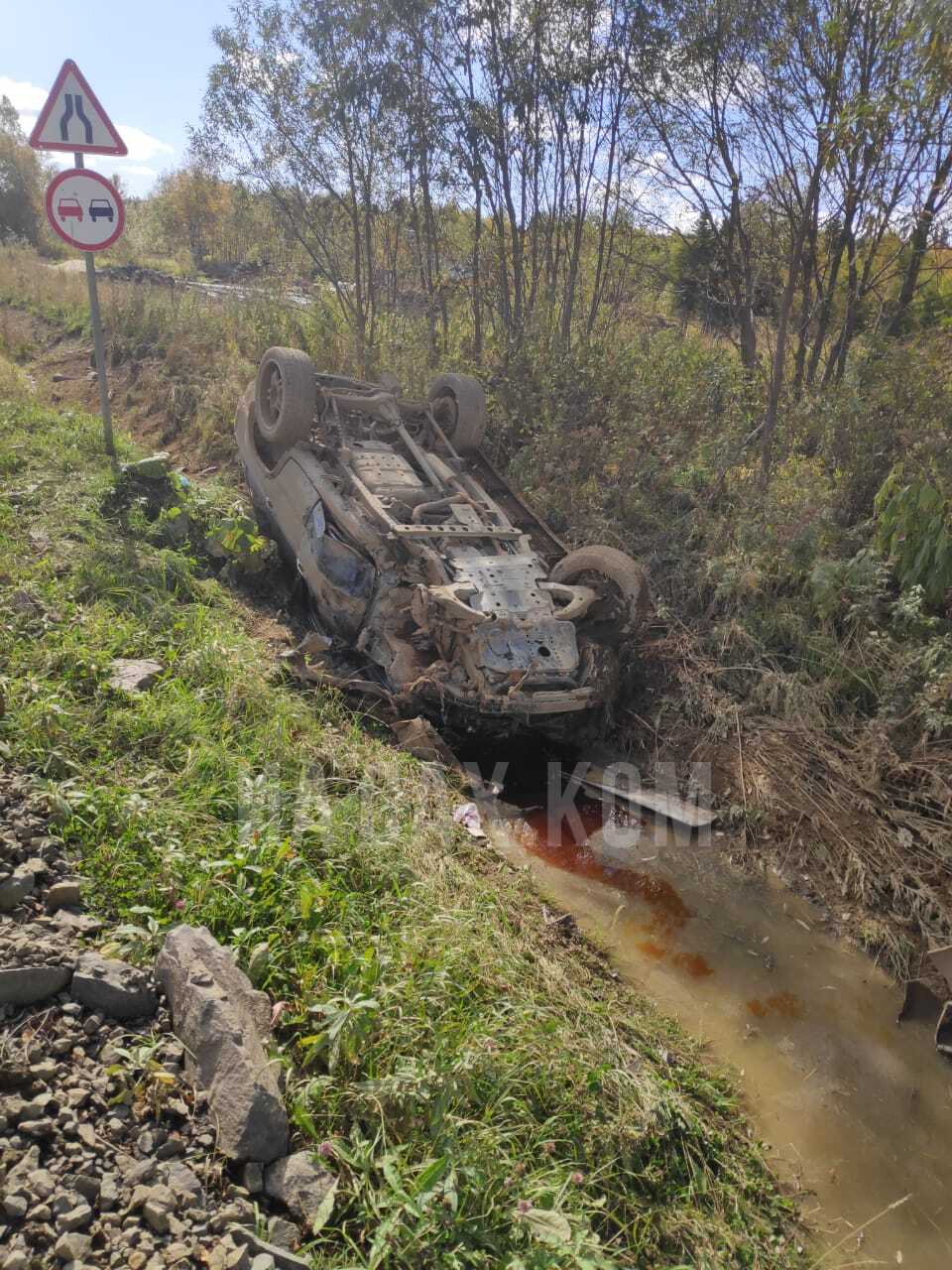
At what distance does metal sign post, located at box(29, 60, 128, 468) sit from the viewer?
5.62m

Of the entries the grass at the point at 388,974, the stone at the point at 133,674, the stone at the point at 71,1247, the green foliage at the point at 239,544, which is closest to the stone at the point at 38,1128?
the stone at the point at 71,1247

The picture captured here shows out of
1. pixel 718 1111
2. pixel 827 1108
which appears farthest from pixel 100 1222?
pixel 827 1108

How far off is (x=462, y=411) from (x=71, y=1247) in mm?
5912

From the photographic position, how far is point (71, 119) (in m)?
5.66

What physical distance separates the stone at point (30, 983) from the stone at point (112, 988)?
0.16 feet

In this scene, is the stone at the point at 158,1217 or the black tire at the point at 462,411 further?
the black tire at the point at 462,411

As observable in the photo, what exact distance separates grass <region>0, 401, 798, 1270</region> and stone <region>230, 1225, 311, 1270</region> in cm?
6

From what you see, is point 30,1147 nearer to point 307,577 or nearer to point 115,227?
point 307,577

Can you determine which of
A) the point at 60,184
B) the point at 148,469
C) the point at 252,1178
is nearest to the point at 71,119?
the point at 60,184

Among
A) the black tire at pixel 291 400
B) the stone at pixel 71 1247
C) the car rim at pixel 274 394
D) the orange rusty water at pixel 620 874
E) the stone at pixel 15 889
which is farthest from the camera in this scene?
the car rim at pixel 274 394

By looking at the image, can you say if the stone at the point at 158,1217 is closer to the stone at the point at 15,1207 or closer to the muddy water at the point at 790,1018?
the stone at the point at 15,1207

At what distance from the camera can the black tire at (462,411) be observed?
21.7 ft

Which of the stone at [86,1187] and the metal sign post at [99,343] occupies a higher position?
the metal sign post at [99,343]

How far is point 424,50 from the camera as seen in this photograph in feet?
28.2
